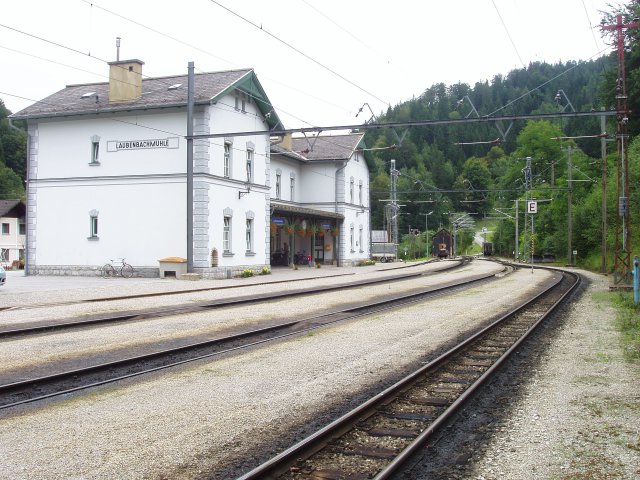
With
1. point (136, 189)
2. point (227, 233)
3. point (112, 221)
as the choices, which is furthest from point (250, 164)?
point (112, 221)

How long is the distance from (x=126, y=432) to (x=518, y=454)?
3350 millimetres

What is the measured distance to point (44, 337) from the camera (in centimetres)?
1180

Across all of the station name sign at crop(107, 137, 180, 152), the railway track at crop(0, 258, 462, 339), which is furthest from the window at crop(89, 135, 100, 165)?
the railway track at crop(0, 258, 462, 339)

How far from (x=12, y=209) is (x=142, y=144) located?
31.9 meters

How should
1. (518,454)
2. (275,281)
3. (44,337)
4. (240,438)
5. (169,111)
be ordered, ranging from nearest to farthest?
(518,454) < (240,438) < (44,337) < (275,281) < (169,111)

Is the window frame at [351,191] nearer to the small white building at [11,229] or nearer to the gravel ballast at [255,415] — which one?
the small white building at [11,229]

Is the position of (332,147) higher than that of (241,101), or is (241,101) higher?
(332,147)

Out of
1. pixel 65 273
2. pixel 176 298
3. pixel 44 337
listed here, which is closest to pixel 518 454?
pixel 44 337

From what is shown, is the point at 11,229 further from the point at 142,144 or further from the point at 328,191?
the point at 142,144

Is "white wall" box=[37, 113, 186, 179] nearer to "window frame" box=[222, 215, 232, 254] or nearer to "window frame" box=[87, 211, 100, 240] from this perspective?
"window frame" box=[87, 211, 100, 240]

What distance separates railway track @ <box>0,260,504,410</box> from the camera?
25.1 ft

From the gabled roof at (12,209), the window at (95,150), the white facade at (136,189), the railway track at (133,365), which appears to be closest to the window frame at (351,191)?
→ the white facade at (136,189)

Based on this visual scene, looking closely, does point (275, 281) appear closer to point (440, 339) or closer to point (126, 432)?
point (440, 339)

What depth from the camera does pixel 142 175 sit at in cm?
3025
